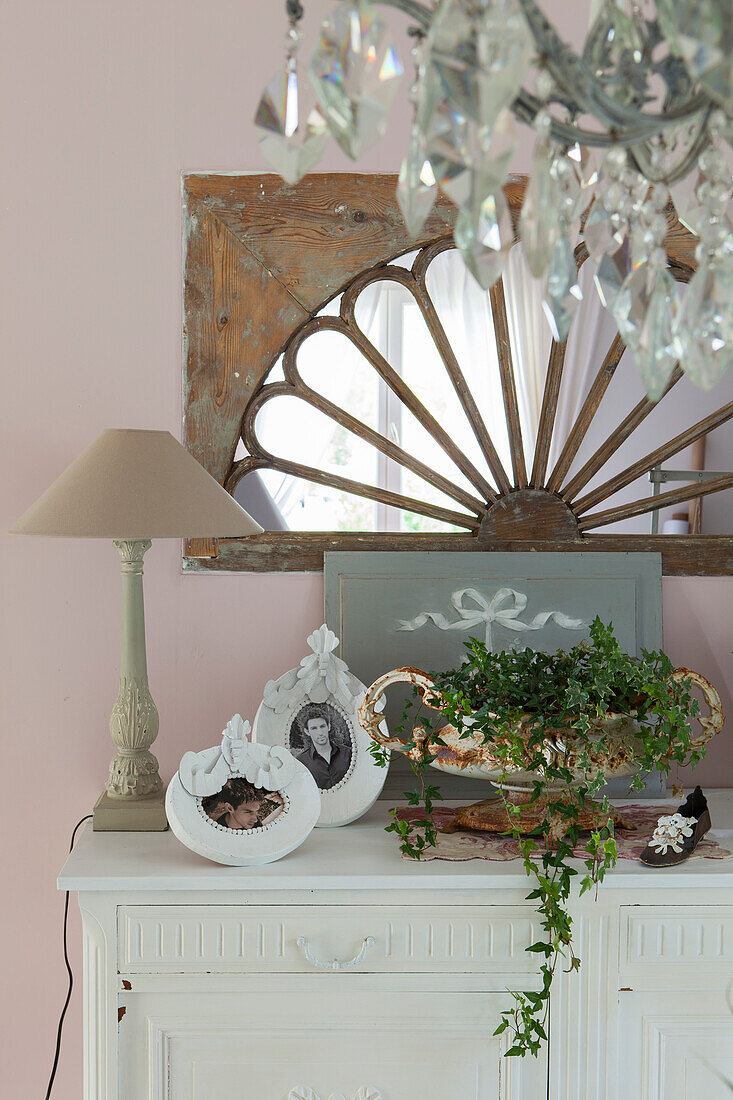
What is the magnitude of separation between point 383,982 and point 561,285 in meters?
1.18

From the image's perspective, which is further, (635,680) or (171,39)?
(171,39)

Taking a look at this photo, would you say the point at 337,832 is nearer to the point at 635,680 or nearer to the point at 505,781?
the point at 505,781

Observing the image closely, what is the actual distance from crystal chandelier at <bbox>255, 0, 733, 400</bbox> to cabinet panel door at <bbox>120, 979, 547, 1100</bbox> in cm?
115

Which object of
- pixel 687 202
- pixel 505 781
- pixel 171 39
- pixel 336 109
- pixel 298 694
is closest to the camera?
pixel 336 109

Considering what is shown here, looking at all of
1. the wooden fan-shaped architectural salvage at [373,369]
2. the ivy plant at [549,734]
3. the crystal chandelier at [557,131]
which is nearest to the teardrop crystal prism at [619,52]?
the crystal chandelier at [557,131]

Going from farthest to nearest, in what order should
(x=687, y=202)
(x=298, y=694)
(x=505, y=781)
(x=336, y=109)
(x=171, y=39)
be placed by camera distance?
(x=171, y=39) → (x=298, y=694) → (x=505, y=781) → (x=687, y=202) → (x=336, y=109)

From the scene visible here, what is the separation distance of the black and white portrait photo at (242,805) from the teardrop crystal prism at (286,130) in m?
1.08

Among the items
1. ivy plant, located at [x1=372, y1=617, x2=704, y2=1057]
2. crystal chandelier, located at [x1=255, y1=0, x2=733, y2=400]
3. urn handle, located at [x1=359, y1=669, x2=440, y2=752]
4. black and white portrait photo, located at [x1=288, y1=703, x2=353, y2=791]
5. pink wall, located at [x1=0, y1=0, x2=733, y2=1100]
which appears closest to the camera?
crystal chandelier, located at [x1=255, y1=0, x2=733, y2=400]

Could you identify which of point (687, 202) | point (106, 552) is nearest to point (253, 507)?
point (106, 552)

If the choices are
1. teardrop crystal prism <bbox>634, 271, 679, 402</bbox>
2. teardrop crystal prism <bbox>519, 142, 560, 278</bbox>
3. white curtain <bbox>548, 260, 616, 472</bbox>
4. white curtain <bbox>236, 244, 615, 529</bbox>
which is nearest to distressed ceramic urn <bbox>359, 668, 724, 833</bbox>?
white curtain <bbox>236, 244, 615, 529</bbox>

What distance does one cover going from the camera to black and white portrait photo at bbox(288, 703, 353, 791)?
1700 millimetres

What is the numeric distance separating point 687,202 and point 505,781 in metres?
Result: 1.05

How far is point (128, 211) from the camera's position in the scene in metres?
1.86

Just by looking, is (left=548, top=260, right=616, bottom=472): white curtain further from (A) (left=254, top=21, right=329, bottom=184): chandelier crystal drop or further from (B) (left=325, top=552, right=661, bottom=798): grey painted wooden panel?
(A) (left=254, top=21, right=329, bottom=184): chandelier crystal drop
